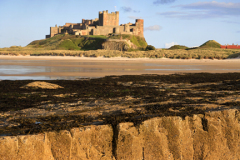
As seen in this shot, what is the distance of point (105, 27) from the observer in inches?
4515

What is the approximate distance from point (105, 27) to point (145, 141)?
110 m

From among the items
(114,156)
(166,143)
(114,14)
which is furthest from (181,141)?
(114,14)

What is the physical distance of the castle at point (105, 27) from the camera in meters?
115

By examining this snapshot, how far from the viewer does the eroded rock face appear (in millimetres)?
5754

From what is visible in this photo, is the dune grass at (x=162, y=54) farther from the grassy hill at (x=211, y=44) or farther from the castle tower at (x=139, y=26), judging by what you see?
the castle tower at (x=139, y=26)

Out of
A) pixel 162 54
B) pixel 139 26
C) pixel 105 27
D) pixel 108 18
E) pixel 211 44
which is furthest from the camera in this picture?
pixel 139 26

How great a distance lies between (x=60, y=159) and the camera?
5.98 metres

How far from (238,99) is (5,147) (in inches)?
292

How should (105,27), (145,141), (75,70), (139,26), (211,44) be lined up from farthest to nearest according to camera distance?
(139,26)
(105,27)
(211,44)
(75,70)
(145,141)

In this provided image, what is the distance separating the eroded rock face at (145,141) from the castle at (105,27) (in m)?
103

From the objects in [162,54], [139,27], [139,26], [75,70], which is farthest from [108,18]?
[75,70]

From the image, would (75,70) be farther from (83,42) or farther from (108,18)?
(108,18)

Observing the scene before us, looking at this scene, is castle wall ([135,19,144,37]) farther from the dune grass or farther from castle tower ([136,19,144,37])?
the dune grass

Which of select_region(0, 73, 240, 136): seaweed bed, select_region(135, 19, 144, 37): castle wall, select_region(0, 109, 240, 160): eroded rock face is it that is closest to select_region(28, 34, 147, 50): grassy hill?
select_region(135, 19, 144, 37): castle wall
